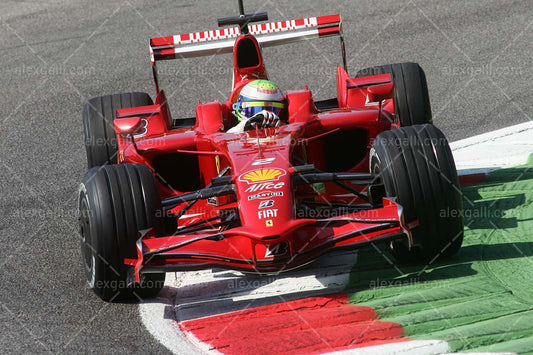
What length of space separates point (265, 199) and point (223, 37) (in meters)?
3.16

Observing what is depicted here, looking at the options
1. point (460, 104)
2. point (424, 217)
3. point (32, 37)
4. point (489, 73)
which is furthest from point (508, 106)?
point (32, 37)

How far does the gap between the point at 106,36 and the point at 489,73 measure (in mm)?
6340

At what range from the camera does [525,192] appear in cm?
751

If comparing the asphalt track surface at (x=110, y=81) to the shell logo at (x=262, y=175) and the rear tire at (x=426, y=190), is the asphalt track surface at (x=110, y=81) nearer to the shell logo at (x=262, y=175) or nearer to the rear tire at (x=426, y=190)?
the shell logo at (x=262, y=175)

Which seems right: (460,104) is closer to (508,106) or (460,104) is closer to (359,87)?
(508,106)

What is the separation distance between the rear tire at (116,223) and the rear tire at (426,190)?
1569 mm

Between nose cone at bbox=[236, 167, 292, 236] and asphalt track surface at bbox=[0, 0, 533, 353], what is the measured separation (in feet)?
3.08

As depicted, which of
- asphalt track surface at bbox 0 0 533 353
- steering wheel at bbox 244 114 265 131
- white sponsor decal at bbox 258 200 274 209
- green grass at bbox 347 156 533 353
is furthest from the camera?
steering wheel at bbox 244 114 265 131

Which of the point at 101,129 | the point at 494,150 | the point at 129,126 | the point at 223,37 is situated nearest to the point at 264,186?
the point at 129,126

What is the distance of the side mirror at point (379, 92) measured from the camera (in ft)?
22.6

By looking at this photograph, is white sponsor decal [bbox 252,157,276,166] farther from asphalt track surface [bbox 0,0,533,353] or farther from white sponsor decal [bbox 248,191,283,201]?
asphalt track surface [bbox 0,0,533,353]

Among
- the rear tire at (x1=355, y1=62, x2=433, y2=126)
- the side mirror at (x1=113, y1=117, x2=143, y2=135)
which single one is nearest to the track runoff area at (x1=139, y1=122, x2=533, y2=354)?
the side mirror at (x1=113, y1=117, x2=143, y2=135)

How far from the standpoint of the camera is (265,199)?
5684 mm

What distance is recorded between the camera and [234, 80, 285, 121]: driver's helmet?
24.3 ft
